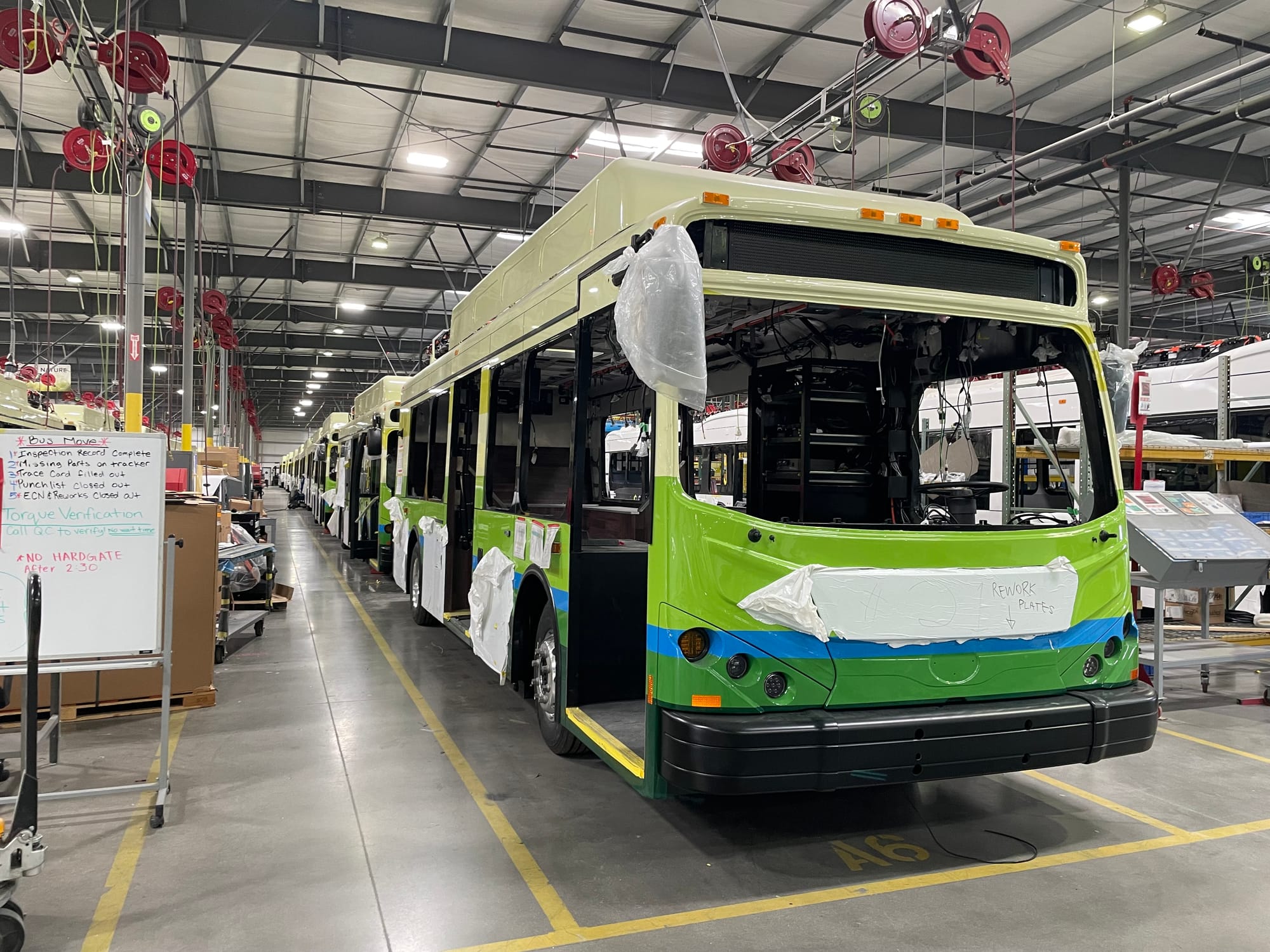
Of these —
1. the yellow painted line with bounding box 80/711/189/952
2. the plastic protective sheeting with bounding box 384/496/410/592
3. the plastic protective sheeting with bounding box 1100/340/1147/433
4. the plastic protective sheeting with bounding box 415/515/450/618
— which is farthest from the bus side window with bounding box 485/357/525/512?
the plastic protective sheeting with bounding box 384/496/410/592

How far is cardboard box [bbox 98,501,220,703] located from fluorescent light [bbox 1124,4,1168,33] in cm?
1017

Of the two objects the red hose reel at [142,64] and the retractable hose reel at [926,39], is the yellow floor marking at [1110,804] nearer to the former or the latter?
the retractable hose reel at [926,39]

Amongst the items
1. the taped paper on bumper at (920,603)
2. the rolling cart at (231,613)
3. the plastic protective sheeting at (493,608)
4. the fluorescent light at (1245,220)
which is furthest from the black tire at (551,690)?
the fluorescent light at (1245,220)

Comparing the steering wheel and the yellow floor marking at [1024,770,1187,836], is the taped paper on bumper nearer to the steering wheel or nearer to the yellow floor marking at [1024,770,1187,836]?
the steering wheel

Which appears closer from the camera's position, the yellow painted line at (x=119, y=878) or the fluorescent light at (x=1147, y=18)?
the yellow painted line at (x=119, y=878)

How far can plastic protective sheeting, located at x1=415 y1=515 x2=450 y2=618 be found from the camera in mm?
7816

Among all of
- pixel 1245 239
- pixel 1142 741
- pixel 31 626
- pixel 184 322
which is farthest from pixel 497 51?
pixel 1245 239

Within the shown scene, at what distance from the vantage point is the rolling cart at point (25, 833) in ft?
9.41

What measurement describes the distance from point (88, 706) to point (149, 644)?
2.34 m

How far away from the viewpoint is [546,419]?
5.88m

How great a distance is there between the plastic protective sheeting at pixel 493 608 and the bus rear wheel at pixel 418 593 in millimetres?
3005

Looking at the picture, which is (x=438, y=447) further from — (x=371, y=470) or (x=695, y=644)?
(x=371, y=470)

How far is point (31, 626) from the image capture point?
3.11 meters

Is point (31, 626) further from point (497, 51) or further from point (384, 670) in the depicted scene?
point (497, 51)
